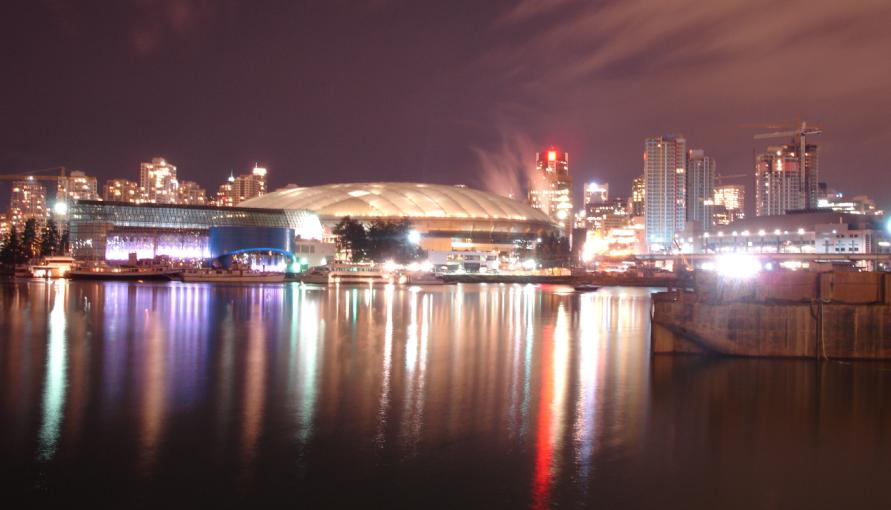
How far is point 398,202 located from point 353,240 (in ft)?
65.5

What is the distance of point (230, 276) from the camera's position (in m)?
72.1

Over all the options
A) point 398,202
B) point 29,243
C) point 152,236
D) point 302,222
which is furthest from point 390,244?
point 29,243

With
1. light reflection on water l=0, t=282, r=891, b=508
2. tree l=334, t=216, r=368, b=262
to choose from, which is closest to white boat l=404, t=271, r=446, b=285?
tree l=334, t=216, r=368, b=262

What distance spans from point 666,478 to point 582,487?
132 cm

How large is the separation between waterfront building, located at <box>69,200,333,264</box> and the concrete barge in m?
69.0

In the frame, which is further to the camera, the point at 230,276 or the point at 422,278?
the point at 422,278

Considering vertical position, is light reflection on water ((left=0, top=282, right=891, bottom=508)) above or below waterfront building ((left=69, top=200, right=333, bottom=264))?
below

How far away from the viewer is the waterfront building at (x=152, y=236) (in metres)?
85.6

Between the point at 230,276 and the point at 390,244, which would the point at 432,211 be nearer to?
the point at 390,244

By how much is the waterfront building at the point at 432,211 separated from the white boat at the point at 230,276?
26.6 m

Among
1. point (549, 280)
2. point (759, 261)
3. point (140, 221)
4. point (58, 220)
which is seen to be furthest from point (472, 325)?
point (58, 220)

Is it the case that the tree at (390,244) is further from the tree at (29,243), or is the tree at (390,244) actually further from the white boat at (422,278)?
the tree at (29,243)

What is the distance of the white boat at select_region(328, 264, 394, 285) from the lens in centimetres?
7319

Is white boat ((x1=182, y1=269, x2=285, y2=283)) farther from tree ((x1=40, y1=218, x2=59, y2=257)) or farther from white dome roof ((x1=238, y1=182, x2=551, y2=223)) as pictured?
tree ((x1=40, y1=218, x2=59, y2=257))
